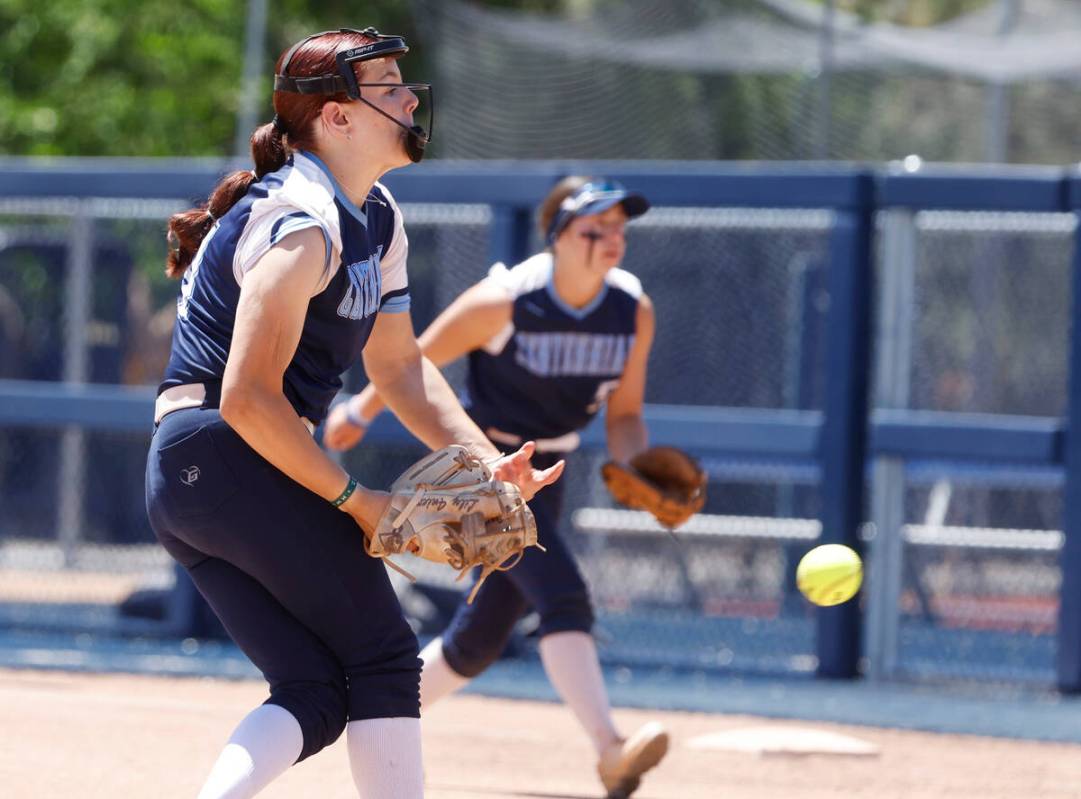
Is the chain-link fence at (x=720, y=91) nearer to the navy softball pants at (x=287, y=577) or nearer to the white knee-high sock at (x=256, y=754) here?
the navy softball pants at (x=287, y=577)

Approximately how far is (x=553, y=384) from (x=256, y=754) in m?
2.43

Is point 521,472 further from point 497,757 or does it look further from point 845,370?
point 845,370

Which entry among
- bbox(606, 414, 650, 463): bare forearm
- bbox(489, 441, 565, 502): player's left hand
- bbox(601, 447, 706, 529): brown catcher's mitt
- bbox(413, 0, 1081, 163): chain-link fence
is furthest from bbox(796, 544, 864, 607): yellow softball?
bbox(413, 0, 1081, 163): chain-link fence

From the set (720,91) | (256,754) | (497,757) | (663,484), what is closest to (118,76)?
(720,91)

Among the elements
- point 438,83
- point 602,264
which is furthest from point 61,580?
point 438,83

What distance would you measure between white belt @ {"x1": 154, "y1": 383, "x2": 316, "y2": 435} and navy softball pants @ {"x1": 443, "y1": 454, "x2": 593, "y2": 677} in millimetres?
1778

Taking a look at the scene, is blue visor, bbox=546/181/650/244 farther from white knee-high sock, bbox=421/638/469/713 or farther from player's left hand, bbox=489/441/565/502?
player's left hand, bbox=489/441/565/502

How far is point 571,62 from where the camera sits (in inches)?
548

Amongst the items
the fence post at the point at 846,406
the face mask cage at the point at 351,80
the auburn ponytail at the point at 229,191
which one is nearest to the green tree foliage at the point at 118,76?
the fence post at the point at 846,406

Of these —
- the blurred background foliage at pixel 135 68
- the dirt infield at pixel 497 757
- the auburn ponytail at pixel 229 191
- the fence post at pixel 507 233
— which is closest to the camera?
the auburn ponytail at pixel 229 191

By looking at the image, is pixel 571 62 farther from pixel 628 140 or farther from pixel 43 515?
pixel 43 515

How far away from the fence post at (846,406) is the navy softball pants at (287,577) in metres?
4.53

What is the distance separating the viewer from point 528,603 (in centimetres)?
545

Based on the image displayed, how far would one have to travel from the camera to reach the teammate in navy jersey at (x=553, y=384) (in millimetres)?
5227
